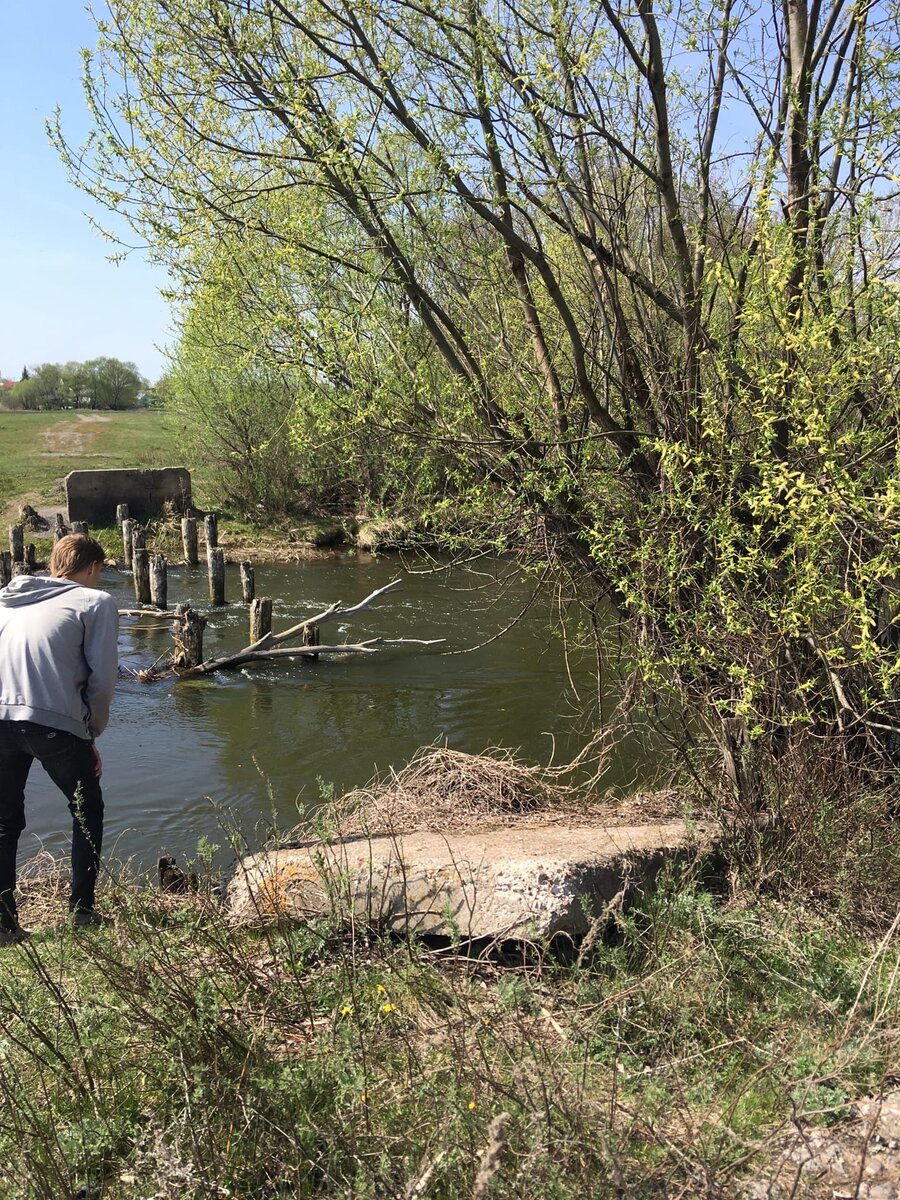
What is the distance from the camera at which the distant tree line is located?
246ft

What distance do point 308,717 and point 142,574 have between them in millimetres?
7073

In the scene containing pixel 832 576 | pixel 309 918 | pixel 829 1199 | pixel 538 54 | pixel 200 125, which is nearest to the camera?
pixel 829 1199

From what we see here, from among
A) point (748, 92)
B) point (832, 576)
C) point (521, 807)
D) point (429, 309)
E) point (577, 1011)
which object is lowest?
point (521, 807)

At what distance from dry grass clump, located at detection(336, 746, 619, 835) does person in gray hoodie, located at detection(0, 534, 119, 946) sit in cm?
200

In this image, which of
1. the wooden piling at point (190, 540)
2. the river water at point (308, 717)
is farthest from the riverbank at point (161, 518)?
the river water at point (308, 717)

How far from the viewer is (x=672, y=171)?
5945 mm

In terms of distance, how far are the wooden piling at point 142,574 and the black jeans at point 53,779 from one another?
43.2 feet

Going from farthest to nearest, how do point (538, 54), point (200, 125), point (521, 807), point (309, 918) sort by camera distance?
point (521, 807) → point (200, 125) → point (538, 54) → point (309, 918)

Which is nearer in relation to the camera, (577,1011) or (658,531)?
(577,1011)

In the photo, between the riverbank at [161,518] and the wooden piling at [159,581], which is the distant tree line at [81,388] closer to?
the riverbank at [161,518]

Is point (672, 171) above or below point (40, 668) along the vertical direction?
above

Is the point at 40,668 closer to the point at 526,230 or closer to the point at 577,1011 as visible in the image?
the point at 577,1011

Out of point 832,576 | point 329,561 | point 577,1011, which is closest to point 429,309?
point 832,576

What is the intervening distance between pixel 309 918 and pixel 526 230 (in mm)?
4910
